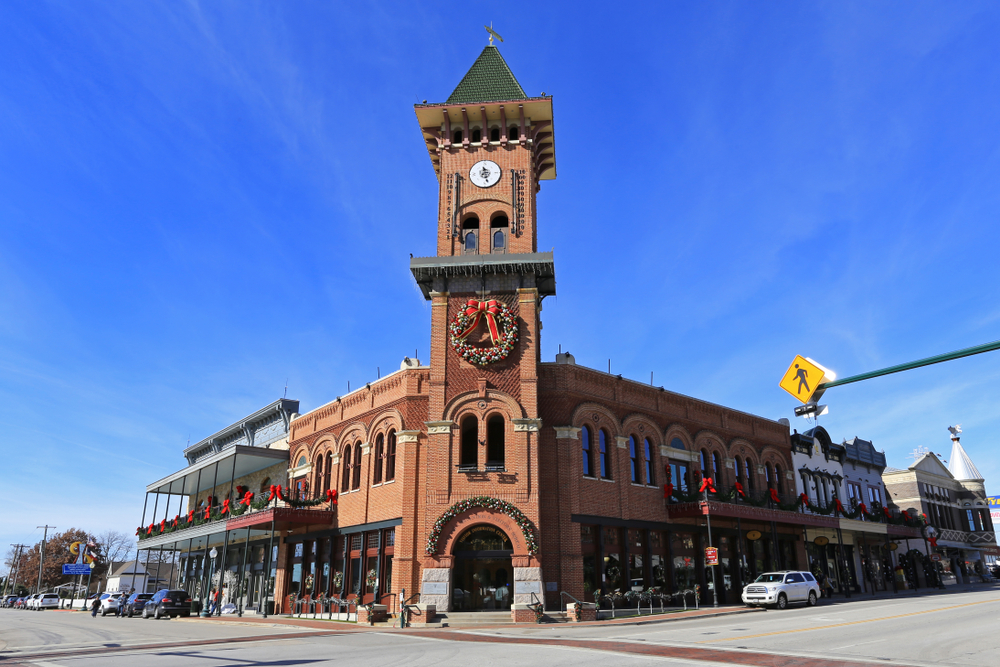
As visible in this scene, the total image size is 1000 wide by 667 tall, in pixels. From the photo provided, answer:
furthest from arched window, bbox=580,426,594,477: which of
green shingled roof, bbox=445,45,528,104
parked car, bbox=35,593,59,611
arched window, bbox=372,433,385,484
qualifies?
parked car, bbox=35,593,59,611

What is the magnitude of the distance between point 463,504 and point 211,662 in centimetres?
1435

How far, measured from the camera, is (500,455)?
30.3 meters

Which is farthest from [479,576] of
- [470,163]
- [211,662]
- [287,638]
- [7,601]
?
[7,601]

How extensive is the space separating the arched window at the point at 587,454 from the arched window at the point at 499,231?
364 inches

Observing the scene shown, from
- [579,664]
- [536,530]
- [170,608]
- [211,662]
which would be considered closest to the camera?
[579,664]

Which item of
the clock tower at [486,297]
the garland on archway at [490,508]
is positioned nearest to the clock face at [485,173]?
the clock tower at [486,297]

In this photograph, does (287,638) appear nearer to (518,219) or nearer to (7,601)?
(518,219)

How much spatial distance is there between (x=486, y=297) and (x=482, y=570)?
38.3 feet

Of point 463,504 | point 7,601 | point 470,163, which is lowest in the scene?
point 7,601

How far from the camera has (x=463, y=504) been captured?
27797mm

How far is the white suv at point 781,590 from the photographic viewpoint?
3034 cm

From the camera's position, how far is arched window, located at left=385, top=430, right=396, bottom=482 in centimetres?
3150

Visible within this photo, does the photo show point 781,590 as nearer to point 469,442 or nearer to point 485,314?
point 469,442

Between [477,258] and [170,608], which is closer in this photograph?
[477,258]
